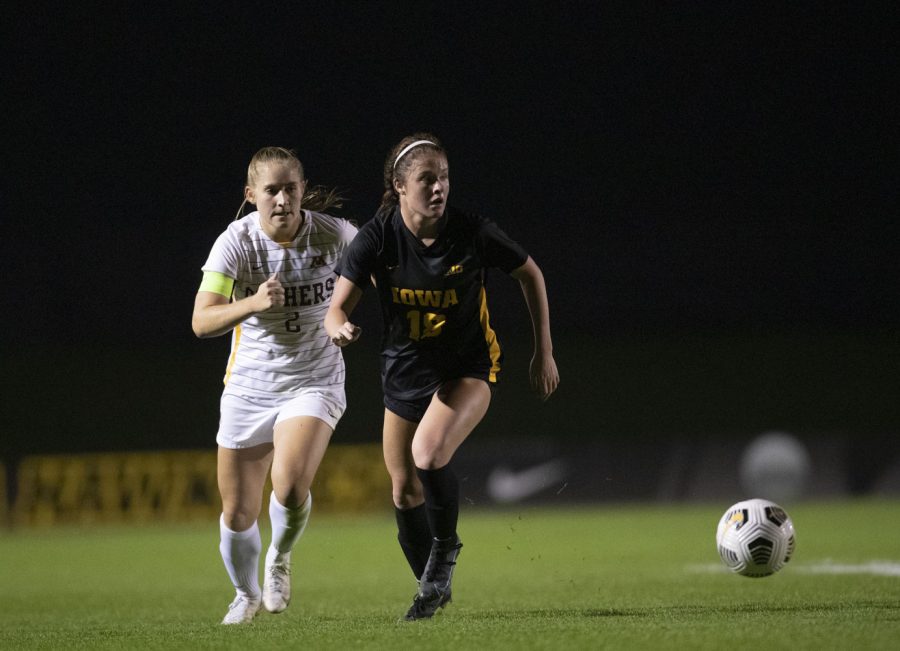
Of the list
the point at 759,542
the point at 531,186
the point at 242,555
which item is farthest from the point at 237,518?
the point at 531,186

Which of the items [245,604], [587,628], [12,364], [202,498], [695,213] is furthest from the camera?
[695,213]

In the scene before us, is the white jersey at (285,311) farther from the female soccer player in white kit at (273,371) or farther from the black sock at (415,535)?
the black sock at (415,535)

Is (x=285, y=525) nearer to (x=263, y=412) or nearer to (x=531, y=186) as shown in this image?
(x=263, y=412)

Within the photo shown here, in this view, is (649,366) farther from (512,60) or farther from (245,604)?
(245,604)

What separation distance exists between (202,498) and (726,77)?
1352 cm

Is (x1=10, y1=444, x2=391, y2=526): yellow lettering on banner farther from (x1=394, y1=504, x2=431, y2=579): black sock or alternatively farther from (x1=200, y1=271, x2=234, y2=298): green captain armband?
(x1=200, y1=271, x2=234, y2=298): green captain armband

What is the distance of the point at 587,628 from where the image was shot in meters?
5.09

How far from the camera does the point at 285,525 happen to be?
6090 millimetres

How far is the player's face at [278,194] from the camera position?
6.00 m

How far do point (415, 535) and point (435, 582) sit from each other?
19.1 inches

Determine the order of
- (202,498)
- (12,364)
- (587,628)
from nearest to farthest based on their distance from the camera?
1. (587,628)
2. (202,498)
3. (12,364)

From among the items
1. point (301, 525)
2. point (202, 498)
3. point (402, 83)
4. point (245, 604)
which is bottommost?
point (202, 498)

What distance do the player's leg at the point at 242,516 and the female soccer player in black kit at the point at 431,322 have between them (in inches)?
27.7

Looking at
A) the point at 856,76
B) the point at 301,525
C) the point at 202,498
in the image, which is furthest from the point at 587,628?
the point at 856,76
